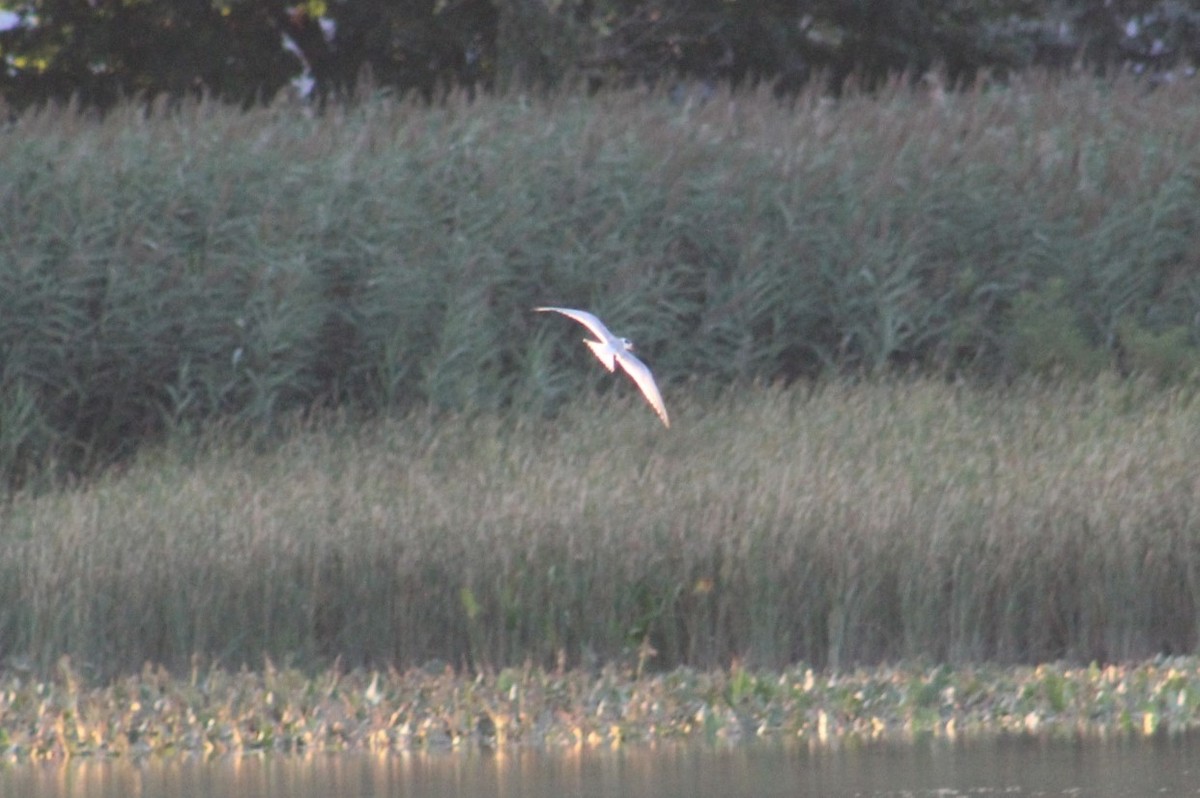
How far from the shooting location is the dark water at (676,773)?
800 cm

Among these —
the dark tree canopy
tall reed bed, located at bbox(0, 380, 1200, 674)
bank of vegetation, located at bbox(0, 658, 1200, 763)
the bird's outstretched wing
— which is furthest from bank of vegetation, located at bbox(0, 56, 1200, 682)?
the dark tree canopy

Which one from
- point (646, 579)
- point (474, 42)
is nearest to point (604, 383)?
point (646, 579)

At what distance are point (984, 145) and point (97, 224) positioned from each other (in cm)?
592

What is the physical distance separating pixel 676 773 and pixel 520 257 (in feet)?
20.3

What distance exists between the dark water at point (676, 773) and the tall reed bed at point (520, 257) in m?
4.66

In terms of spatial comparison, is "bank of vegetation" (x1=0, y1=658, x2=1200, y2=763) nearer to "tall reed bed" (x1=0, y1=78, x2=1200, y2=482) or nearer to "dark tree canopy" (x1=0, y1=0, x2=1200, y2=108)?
"tall reed bed" (x1=0, y1=78, x2=1200, y2=482)

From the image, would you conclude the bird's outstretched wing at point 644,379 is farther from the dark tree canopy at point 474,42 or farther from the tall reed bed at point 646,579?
the dark tree canopy at point 474,42

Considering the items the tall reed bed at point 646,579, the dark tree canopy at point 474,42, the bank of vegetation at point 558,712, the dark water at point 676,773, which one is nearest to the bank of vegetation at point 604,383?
the tall reed bed at point 646,579

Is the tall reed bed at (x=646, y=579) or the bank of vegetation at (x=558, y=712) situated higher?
the tall reed bed at (x=646, y=579)

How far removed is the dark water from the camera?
800 cm

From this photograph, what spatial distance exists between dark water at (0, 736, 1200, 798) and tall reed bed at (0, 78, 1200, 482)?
4.66 metres

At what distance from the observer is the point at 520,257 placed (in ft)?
46.1

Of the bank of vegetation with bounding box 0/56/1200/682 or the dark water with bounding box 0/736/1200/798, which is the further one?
the bank of vegetation with bounding box 0/56/1200/682

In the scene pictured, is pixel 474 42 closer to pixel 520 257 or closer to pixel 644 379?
pixel 520 257
